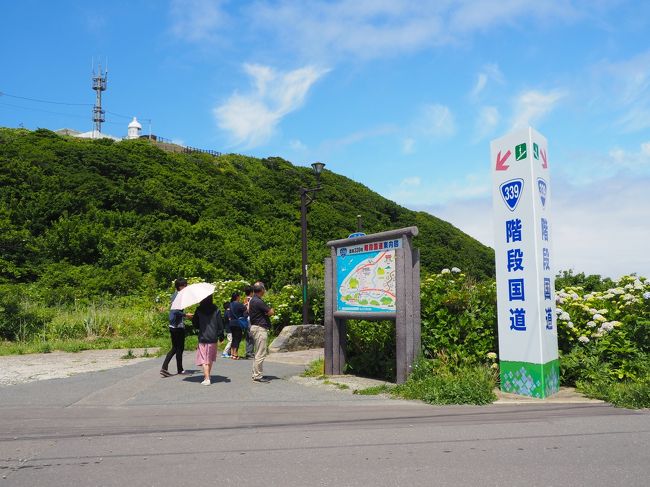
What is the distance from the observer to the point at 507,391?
832 cm

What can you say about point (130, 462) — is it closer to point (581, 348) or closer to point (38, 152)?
point (581, 348)

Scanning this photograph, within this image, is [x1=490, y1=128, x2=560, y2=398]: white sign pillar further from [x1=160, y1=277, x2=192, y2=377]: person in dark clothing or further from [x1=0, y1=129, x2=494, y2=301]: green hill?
[x1=0, y1=129, x2=494, y2=301]: green hill

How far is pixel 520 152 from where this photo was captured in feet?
27.3

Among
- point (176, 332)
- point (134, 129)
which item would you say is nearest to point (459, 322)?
point (176, 332)

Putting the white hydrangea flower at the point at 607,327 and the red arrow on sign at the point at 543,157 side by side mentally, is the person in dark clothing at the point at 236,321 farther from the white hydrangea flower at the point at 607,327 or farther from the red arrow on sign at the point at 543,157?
the white hydrangea flower at the point at 607,327

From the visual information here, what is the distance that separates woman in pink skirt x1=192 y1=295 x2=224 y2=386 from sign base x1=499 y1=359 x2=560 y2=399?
15.3ft

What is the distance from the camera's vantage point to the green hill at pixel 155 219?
1179 inches

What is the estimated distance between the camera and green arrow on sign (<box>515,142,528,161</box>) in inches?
325

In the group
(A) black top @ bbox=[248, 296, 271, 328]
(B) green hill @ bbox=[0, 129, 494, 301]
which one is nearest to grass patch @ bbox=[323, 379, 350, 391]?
(A) black top @ bbox=[248, 296, 271, 328]

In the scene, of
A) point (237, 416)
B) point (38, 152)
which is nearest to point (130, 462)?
point (237, 416)

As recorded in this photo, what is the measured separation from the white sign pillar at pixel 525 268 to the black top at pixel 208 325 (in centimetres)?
463

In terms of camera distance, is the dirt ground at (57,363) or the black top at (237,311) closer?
the dirt ground at (57,363)

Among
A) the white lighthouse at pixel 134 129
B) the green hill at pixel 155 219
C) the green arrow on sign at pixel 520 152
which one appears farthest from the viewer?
the white lighthouse at pixel 134 129

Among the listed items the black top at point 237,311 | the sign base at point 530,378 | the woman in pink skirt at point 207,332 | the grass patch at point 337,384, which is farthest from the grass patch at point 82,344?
the sign base at point 530,378
